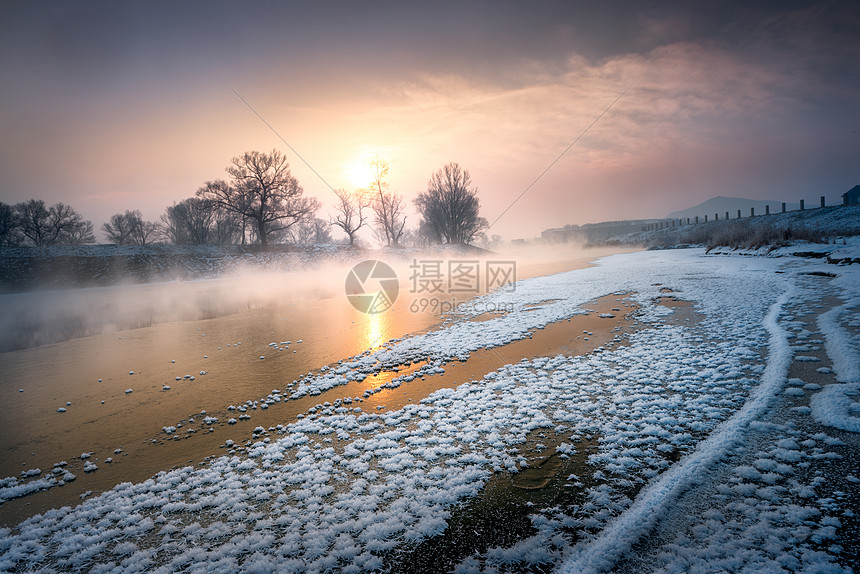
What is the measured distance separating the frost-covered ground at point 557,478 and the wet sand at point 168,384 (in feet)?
1.58

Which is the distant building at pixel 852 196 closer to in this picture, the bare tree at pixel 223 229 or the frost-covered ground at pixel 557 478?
the frost-covered ground at pixel 557 478

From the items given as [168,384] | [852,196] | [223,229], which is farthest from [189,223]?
[852,196]

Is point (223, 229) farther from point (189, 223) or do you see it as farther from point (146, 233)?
point (146, 233)

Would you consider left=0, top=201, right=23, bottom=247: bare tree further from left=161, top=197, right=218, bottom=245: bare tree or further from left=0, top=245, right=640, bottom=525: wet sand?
left=0, top=245, right=640, bottom=525: wet sand

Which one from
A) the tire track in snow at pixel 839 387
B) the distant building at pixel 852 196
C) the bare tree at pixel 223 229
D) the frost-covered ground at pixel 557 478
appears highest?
the bare tree at pixel 223 229

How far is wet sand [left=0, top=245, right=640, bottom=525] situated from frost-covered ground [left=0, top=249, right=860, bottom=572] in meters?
0.48

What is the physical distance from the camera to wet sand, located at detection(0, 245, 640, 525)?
15.5ft

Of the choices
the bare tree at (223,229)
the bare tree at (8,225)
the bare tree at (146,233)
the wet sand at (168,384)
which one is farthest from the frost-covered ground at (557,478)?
the bare tree at (146,233)

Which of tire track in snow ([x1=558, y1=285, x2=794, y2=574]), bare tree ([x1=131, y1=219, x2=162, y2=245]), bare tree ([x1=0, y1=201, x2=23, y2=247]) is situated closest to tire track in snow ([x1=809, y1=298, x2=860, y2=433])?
tire track in snow ([x1=558, y1=285, x2=794, y2=574])

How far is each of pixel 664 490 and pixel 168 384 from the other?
8530 mm

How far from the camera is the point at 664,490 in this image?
332 cm

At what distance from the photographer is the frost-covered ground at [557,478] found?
279 cm

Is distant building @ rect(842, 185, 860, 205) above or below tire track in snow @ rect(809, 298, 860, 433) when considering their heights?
above

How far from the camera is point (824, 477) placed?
128 inches
